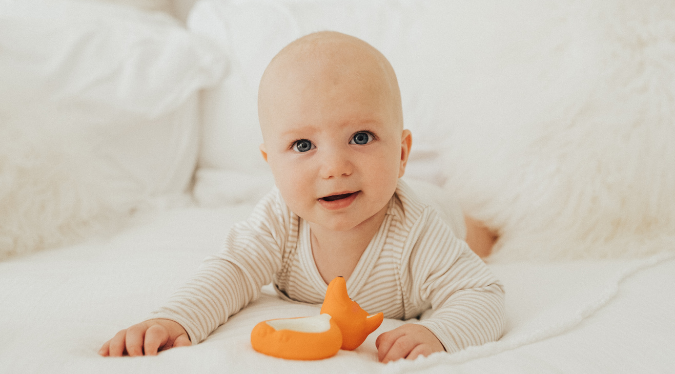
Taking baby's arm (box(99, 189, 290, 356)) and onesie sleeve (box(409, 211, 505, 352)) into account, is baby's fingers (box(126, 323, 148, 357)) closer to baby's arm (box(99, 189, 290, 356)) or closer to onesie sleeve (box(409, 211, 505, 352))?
baby's arm (box(99, 189, 290, 356))

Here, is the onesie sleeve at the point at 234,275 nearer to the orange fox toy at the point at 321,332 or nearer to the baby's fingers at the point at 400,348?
the orange fox toy at the point at 321,332

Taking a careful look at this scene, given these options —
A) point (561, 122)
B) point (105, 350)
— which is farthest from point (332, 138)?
point (561, 122)

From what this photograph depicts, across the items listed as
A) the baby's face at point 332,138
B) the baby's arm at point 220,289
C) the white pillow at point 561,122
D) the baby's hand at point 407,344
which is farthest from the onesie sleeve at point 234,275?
the white pillow at point 561,122

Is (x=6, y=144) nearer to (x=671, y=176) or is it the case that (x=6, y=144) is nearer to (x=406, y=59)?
(x=406, y=59)

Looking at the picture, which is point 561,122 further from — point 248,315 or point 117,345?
point 117,345

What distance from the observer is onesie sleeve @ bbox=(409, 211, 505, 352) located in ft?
2.28

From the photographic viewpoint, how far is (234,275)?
0.81m

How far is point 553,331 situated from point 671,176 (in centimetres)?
59

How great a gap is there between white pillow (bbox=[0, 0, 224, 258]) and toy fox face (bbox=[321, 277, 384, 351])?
29.6 inches

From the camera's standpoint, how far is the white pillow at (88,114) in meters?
1.11

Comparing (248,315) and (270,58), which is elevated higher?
(270,58)

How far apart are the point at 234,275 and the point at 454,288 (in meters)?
0.34

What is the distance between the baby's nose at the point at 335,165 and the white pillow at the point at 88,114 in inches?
28.9

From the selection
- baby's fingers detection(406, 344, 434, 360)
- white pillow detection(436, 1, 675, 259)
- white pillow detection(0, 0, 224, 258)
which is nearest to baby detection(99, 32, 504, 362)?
baby's fingers detection(406, 344, 434, 360)
